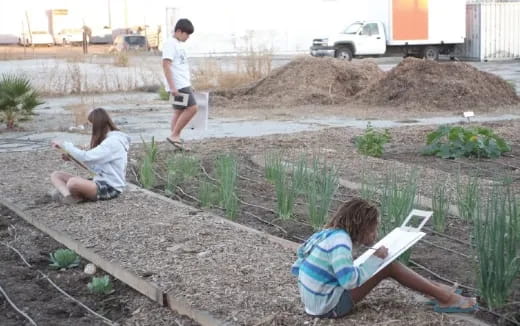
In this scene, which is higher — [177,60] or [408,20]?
[408,20]

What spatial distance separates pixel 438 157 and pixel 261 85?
11.3 m

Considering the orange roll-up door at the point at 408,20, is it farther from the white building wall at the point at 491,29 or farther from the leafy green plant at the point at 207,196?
the leafy green plant at the point at 207,196

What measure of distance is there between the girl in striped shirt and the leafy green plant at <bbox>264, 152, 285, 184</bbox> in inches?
110

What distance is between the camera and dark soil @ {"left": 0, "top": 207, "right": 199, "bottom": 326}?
17.0 feet

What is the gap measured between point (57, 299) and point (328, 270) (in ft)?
6.79

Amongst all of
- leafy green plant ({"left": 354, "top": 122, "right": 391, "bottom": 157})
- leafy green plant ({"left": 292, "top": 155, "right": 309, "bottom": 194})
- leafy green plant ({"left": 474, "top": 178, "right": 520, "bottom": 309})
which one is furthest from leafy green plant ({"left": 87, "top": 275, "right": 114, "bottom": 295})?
leafy green plant ({"left": 354, "top": 122, "right": 391, "bottom": 157})

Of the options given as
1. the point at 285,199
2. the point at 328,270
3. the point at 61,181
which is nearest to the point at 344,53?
the point at 61,181

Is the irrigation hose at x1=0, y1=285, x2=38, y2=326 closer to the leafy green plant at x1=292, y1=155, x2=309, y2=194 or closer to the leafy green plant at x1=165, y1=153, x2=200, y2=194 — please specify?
the leafy green plant at x1=292, y1=155, x2=309, y2=194

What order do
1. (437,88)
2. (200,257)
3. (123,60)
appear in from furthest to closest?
(123,60)
(437,88)
(200,257)

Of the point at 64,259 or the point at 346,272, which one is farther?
the point at 64,259

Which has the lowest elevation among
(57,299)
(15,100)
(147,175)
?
(57,299)

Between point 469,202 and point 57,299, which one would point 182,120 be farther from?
point 57,299

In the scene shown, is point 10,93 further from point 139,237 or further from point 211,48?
point 211,48

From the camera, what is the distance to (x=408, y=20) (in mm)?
37844
